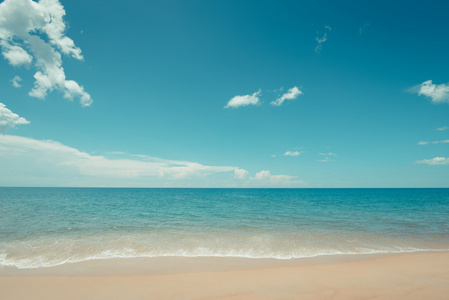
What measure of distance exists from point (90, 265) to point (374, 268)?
13.0 metres

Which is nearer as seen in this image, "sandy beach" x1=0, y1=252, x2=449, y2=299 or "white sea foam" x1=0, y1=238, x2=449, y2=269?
"sandy beach" x1=0, y1=252, x2=449, y2=299

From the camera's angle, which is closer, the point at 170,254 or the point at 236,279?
the point at 236,279

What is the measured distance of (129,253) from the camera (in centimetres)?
1059

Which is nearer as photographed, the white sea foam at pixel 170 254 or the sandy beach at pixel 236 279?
the sandy beach at pixel 236 279

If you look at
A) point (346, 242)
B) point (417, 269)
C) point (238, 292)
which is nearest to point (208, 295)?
point (238, 292)

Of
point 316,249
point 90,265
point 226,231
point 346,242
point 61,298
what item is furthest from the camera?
point 226,231

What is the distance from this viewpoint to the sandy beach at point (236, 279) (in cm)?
642

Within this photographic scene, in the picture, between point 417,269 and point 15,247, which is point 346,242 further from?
point 15,247

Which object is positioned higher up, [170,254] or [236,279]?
[236,279]

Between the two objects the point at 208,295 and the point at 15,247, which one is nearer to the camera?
the point at 208,295

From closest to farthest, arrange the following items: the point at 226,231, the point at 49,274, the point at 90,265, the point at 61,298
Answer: the point at 61,298 < the point at 49,274 < the point at 90,265 < the point at 226,231

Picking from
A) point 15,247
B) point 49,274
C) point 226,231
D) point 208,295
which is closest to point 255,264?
point 208,295

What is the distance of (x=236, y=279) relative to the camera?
745cm

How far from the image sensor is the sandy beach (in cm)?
642
